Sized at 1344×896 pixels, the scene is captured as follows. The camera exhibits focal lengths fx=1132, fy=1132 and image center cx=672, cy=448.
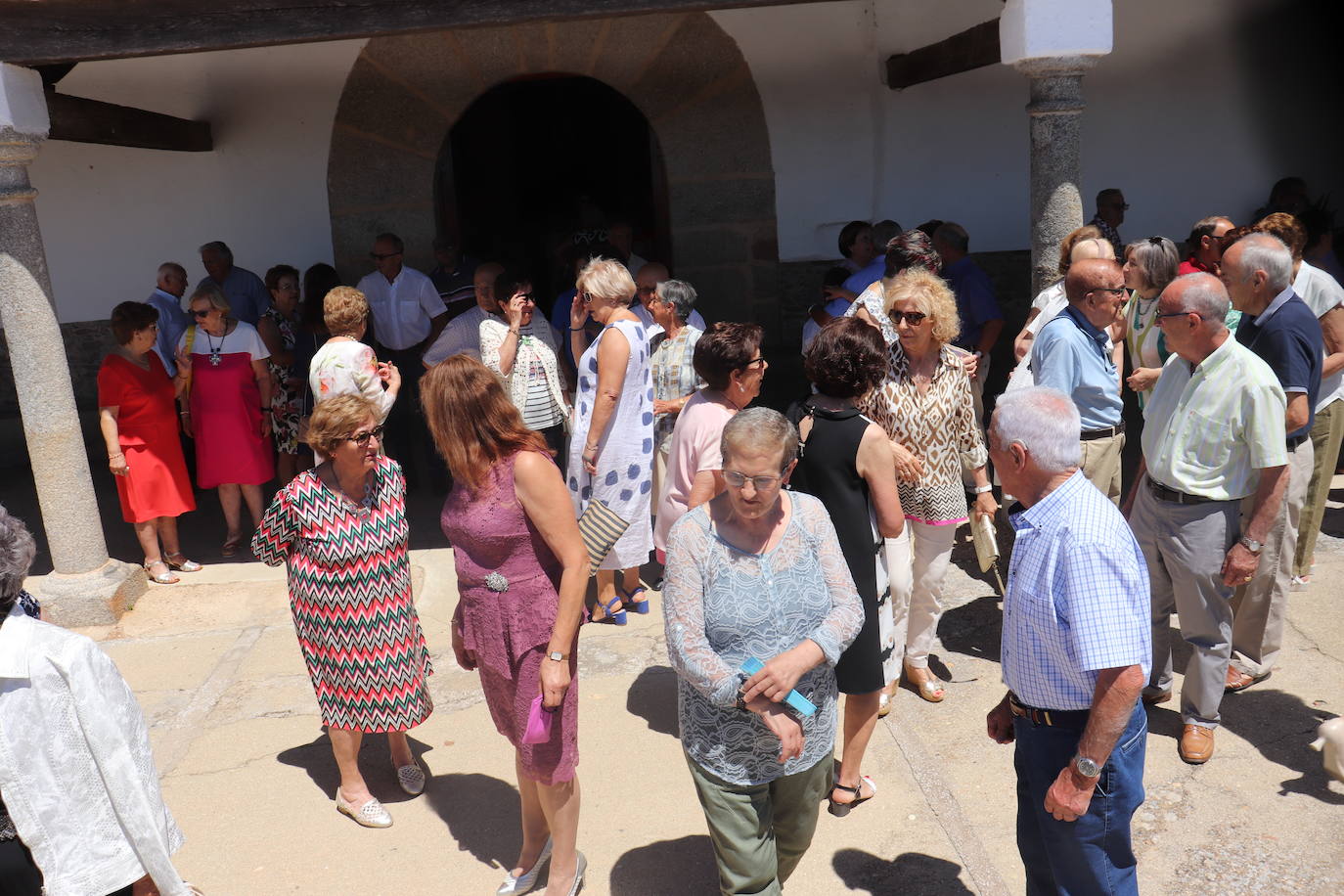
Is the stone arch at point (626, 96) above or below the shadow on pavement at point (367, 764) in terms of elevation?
above

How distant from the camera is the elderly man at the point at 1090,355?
13.6 ft

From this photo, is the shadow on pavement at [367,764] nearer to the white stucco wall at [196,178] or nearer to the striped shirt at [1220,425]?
the striped shirt at [1220,425]

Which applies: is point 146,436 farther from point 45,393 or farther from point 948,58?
point 948,58

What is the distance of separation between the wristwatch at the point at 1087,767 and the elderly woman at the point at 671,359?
9.28 feet

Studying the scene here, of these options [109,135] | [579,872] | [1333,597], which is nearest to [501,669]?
[579,872]

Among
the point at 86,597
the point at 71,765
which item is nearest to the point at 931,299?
the point at 71,765

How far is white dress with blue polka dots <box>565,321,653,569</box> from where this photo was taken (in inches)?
190

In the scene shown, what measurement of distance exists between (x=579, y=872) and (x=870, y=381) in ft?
5.51

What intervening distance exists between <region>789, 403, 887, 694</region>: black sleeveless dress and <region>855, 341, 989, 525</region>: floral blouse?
1.92ft

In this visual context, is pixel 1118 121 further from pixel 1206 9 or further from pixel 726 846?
pixel 726 846

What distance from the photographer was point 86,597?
5414mm

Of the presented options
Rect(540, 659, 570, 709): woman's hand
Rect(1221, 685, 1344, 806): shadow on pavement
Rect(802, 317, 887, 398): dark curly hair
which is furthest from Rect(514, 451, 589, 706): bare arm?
Rect(1221, 685, 1344, 806): shadow on pavement

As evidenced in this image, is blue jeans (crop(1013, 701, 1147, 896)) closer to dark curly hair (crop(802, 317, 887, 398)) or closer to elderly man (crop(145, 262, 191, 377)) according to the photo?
dark curly hair (crop(802, 317, 887, 398))

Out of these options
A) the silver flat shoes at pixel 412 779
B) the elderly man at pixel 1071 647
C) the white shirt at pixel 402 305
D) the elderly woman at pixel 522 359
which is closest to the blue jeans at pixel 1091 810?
the elderly man at pixel 1071 647
